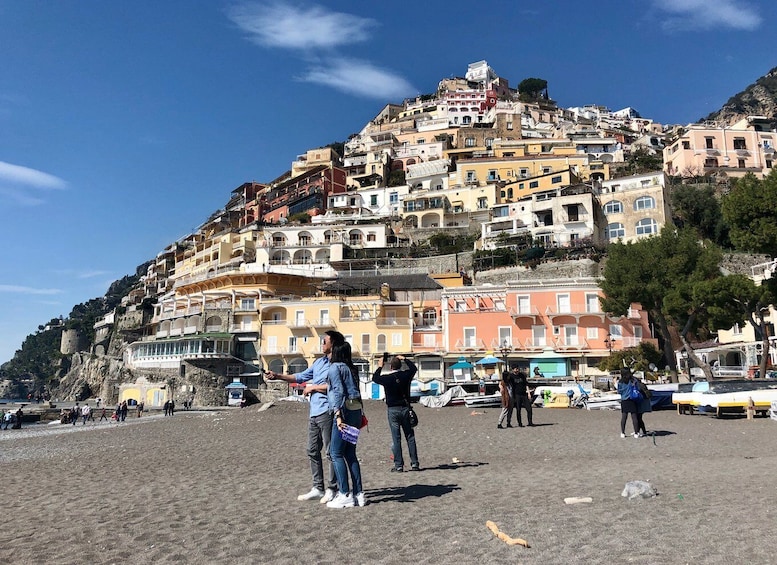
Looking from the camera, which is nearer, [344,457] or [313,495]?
[344,457]

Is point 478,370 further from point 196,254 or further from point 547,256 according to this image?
point 196,254

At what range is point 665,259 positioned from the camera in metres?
31.0

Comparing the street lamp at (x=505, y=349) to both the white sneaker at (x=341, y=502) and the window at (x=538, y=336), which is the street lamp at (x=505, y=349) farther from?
the white sneaker at (x=341, y=502)

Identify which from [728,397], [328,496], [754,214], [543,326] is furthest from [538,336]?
[328,496]

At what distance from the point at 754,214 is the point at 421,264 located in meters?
35.2

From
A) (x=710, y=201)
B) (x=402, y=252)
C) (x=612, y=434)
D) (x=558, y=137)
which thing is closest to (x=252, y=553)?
(x=612, y=434)

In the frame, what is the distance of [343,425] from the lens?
20.8 ft

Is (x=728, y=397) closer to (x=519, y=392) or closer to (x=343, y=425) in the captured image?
(x=519, y=392)

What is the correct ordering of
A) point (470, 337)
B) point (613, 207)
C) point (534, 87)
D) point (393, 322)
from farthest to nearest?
point (534, 87) → point (613, 207) → point (393, 322) → point (470, 337)

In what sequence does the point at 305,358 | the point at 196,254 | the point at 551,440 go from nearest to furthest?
1. the point at 551,440
2. the point at 305,358
3. the point at 196,254

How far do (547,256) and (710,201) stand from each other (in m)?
19.9

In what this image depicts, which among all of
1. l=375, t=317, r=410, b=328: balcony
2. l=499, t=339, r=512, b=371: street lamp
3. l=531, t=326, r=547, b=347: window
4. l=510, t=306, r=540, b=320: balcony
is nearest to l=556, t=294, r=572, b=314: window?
l=510, t=306, r=540, b=320: balcony

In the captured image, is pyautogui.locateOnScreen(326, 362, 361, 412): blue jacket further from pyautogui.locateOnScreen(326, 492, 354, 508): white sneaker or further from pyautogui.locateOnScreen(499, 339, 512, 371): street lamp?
pyautogui.locateOnScreen(499, 339, 512, 371): street lamp

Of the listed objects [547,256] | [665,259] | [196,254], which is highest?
[196,254]
